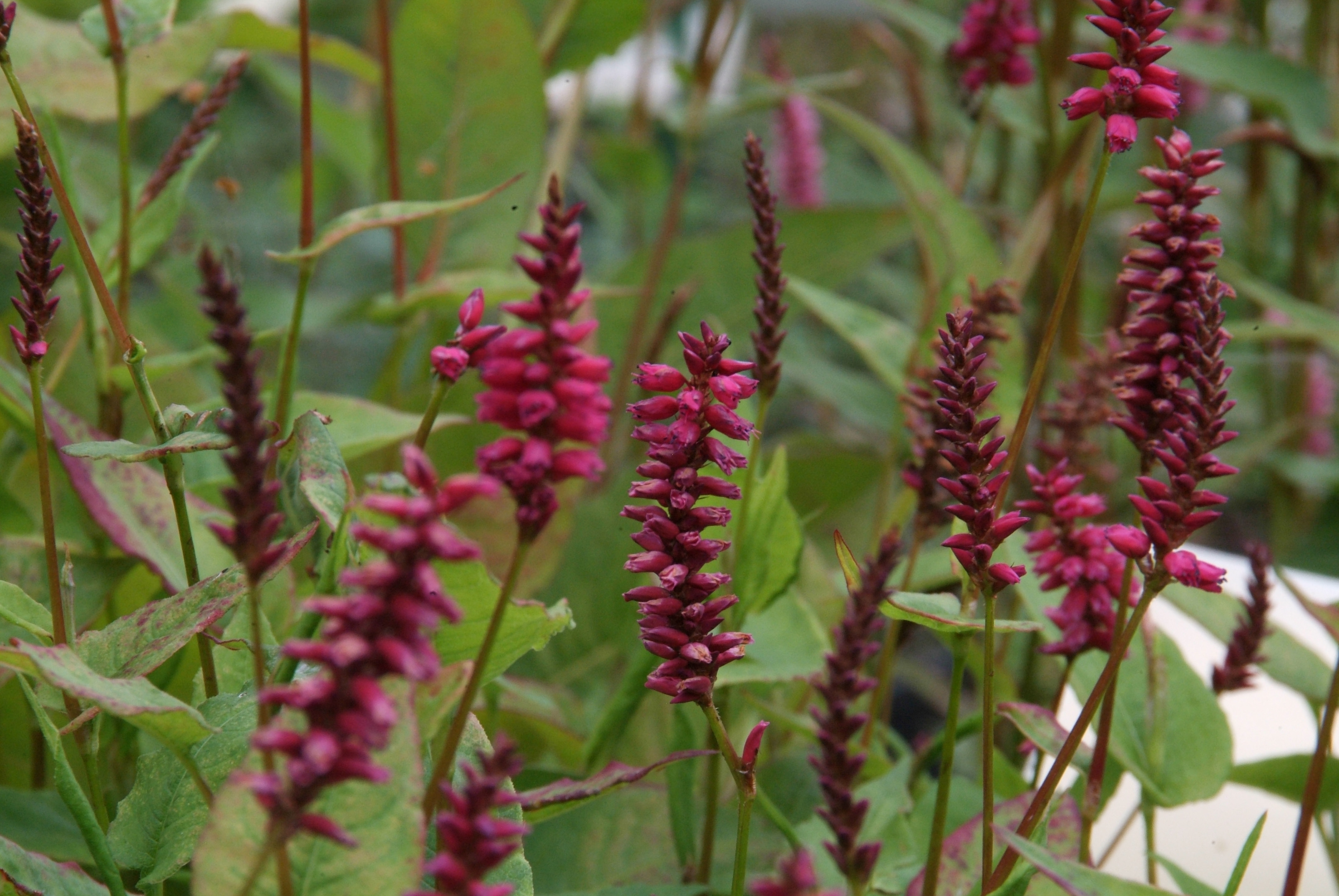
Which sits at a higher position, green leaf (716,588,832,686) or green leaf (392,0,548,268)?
green leaf (392,0,548,268)

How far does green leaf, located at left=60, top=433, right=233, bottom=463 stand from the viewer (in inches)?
11.5

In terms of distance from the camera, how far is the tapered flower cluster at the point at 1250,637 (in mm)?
395

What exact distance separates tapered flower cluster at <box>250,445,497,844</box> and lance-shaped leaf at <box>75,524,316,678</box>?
11cm

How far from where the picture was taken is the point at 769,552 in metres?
0.44

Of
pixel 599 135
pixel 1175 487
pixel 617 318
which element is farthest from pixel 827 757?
pixel 599 135

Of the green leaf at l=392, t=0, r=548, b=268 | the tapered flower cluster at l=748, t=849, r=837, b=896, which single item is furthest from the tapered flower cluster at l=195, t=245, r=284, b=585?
the green leaf at l=392, t=0, r=548, b=268

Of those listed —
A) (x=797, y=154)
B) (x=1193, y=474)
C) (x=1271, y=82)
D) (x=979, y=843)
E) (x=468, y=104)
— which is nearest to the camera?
(x=1193, y=474)

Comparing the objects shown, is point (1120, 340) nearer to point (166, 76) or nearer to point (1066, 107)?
point (1066, 107)

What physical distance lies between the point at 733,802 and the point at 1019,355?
0.92ft

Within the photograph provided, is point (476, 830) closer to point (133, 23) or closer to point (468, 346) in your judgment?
point (468, 346)

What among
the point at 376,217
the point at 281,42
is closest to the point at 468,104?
the point at 281,42

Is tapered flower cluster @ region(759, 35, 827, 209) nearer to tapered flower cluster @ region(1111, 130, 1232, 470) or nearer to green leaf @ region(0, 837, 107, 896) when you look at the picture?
tapered flower cluster @ region(1111, 130, 1232, 470)

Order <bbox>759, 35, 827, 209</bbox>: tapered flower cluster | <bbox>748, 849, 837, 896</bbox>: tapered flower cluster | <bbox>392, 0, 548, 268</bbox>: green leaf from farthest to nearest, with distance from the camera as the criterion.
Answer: <bbox>759, 35, 827, 209</bbox>: tapered flower cluster → <bbox>392, 0, 548, 268</bbox>: green leaf → <bbox>748, 849, 837, 896</bbox>: tapered flower cluster

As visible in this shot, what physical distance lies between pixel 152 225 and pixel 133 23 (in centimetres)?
11
